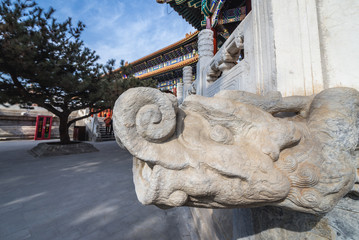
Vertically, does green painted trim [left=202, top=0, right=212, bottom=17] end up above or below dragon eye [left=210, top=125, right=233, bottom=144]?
above

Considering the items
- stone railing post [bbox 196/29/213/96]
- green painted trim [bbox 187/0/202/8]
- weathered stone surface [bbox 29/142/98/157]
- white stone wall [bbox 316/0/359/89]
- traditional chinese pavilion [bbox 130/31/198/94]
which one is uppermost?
traditional chinese pavilion [bbox 130/31/198/94]

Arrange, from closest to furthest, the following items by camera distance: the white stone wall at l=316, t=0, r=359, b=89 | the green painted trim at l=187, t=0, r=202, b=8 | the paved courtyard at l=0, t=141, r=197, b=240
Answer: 1. the white stone wall at l=316, t=0, r=359, b=89
2. the paved courtyard at l=0, t=141, r=197, b=240
3. the green painted trim at l=187, t=0, r=202, b=8

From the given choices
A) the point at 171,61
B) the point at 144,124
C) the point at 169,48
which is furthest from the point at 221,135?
the point at 171,61

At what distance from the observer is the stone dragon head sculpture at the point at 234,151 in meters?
0.46

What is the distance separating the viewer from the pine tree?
3.83 metres

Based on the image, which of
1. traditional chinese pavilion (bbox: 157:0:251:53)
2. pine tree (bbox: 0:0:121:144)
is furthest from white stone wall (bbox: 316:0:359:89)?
pine tree (bbox: 0:0:121:144)

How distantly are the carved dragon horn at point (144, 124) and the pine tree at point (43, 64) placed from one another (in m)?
4.95

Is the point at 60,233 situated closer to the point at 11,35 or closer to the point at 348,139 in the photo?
the point at 348,139

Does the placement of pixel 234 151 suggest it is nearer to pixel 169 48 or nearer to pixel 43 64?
pixel 43 64

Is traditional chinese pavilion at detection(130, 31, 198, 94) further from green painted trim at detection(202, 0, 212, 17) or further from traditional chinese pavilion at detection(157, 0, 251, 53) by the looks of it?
green painted trim at detection(202, 0, 212, 17)

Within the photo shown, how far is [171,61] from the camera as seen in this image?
34.4 feet

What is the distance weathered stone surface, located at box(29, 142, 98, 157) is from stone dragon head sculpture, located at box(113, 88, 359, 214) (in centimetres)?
553

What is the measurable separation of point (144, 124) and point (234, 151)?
283 millimetres

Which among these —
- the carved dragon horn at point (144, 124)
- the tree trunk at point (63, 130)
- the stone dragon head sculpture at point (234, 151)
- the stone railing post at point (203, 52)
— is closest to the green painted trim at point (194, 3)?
the stone railing post at point (203, 52)
